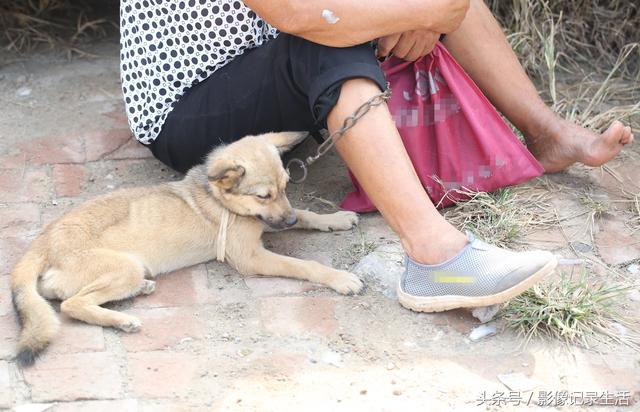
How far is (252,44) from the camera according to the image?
137 inches

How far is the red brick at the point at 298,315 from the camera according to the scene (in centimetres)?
296

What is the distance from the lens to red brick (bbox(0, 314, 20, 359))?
9.10 ft

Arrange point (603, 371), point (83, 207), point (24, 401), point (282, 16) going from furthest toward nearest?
point (83, 207) → point (282, 16) → point (603, 371) → point (24, 401)

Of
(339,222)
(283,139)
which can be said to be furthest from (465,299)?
(283,139)

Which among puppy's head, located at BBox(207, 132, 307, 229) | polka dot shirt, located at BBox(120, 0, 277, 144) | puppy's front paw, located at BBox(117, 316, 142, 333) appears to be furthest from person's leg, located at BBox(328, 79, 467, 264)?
puppy's front paw, located at BBox(117, 316, 142, 333)

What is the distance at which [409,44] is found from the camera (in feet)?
10.6

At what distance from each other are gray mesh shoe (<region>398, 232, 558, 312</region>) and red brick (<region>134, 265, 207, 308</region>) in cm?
76

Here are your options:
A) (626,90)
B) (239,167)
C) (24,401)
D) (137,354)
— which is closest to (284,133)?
(239,167)

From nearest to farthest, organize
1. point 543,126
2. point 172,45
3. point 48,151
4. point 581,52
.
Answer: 1. point 172,45
2. point 543,126
3. point 48,151
4. point 581,52

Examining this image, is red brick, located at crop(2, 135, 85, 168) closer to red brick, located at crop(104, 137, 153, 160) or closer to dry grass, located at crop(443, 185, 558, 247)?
red brick, located at crop(104, 137, 153, 160)

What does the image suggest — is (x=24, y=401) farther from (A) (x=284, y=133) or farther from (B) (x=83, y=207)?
(A) (x=284, y=133)

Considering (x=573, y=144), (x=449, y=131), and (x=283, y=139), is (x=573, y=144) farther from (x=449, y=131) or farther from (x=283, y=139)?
(x=283, y=139)

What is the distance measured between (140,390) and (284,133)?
→ 3.88ft

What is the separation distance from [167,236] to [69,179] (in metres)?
0.75
